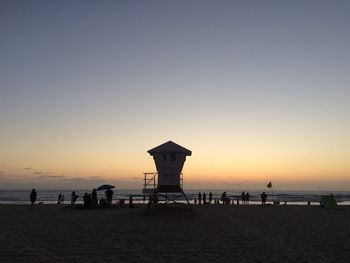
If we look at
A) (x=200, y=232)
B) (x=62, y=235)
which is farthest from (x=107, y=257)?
(x=200, y=232)

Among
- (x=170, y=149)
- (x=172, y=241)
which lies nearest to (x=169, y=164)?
(x=170, y=149)

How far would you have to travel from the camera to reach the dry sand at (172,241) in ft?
36.6

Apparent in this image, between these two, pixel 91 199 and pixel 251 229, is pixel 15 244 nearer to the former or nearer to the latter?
pixel 251 229

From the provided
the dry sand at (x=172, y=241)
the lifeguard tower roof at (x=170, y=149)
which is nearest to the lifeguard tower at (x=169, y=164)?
the lifeguard tower roof at (x=170, y=149)

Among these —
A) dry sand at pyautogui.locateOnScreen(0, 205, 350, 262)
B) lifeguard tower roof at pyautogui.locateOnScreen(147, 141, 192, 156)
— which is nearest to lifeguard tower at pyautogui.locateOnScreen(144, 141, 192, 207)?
lifeguard tower roof at pyautogui.locateOnScreen(147, 141, 192, 156)

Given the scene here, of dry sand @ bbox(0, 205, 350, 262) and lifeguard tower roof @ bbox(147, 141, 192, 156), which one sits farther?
lifeguard tower roof @ bbox(147, 141, 192, 156)

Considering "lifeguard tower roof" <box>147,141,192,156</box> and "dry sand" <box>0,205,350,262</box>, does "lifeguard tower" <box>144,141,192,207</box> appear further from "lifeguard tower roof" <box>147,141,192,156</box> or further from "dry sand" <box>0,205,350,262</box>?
"dry sand" <box>0,205,350,262</box>

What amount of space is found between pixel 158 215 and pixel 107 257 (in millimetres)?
11123

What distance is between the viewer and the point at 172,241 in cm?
1395

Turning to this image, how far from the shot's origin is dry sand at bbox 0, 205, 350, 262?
36.6 ft

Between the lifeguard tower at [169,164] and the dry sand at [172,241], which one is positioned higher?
the lifeguard tower at [169,164]

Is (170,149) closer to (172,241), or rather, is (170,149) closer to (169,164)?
(169,164)

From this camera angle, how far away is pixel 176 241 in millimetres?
13953

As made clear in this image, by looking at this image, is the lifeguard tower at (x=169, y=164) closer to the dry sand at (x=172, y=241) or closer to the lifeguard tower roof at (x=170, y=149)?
the lifeguard tower roof at (x=170, y=149)
